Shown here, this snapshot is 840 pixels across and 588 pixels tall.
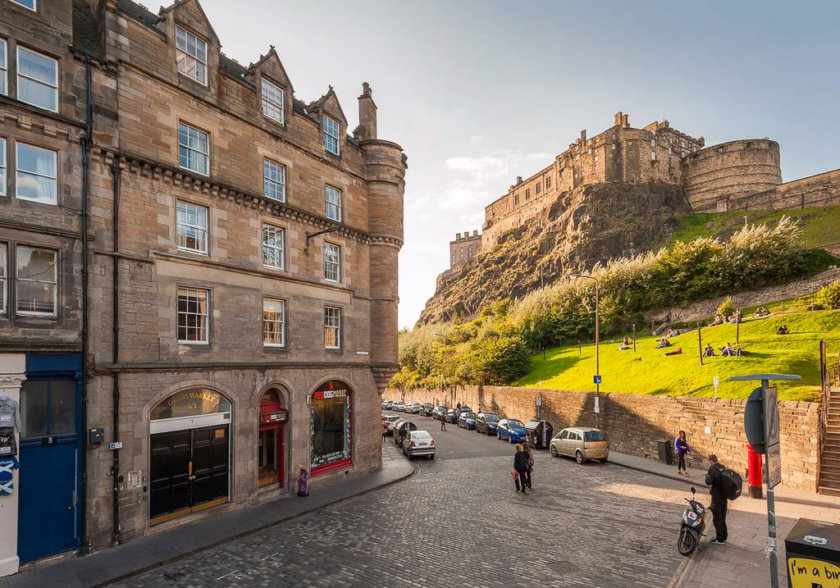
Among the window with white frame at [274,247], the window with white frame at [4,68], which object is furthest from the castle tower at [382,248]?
the window with white frame at [4,68]

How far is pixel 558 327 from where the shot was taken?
5547 centimetres

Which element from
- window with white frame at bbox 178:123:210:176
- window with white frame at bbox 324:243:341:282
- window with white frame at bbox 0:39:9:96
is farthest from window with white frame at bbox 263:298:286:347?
window with white frame at bbox 0:39:9:96

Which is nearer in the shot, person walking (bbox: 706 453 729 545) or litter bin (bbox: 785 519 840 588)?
litter bin (bbox: 785 519 840 588)

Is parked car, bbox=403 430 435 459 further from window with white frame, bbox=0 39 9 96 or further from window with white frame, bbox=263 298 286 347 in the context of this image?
window with white frame, bbox=0 39 9 96

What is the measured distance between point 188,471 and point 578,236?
80.8m

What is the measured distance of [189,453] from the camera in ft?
49.4

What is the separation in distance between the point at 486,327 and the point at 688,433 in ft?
137

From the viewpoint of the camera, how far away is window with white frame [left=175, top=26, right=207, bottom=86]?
15789mm

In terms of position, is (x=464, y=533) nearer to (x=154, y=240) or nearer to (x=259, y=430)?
(x=259, y=430)

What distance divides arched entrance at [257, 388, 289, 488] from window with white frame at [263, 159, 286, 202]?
24.2 feet

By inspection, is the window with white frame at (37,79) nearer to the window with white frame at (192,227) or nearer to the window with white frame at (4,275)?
the window with white frame at (4,275)

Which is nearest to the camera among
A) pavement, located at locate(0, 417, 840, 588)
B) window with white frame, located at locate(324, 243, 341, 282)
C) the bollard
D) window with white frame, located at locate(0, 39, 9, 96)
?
pavement, located at locate(0, 417, 840, 588)

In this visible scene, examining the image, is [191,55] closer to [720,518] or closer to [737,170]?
[720,518]

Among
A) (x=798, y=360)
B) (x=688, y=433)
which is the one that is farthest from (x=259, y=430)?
(x=798, y=360)
